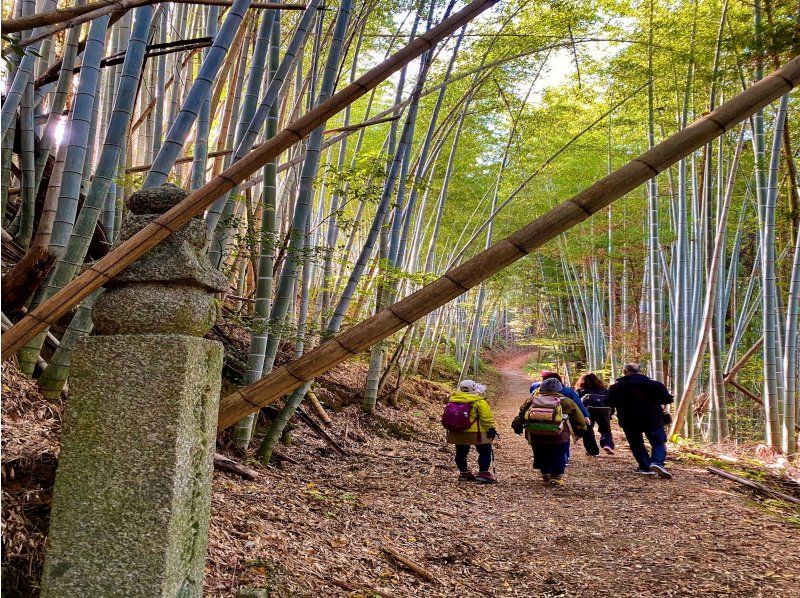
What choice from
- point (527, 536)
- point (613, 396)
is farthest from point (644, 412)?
point (527, 536)

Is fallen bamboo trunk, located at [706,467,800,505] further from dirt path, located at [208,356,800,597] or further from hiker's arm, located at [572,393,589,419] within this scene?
hiker's arm, located at [572,393,589,419]

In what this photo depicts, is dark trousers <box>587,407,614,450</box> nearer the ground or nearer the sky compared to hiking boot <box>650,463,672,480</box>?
nearer the sky

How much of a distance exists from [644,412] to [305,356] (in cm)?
426

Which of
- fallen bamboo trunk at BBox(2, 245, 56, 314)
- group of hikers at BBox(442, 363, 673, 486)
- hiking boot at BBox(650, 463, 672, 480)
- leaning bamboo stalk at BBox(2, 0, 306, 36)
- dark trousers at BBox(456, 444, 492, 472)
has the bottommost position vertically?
hiking boot at BBox(650, 463, 672, 480)

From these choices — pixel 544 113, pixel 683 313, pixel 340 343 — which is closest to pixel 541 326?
pixel 544 113

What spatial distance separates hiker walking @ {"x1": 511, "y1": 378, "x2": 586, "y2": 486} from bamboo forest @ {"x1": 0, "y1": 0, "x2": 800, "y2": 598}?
1.1 inches

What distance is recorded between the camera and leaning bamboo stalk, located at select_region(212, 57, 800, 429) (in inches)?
59.6

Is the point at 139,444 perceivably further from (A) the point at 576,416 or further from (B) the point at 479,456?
(A) the point at 576,416

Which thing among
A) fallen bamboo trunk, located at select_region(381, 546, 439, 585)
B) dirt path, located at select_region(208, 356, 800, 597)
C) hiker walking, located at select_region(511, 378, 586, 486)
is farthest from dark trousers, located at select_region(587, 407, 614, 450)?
fallen bamboo trunk, located at select_region(381, 546, 439, 585)

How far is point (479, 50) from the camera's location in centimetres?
735

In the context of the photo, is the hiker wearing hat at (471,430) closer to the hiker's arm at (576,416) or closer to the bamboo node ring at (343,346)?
the hiker's arm at (576,416)

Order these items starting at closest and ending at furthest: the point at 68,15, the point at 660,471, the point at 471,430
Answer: the point at 68,15 → the point at 471,430 → the point at 660,471

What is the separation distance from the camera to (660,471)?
4.94 metres

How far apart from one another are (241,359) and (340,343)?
3.08m
